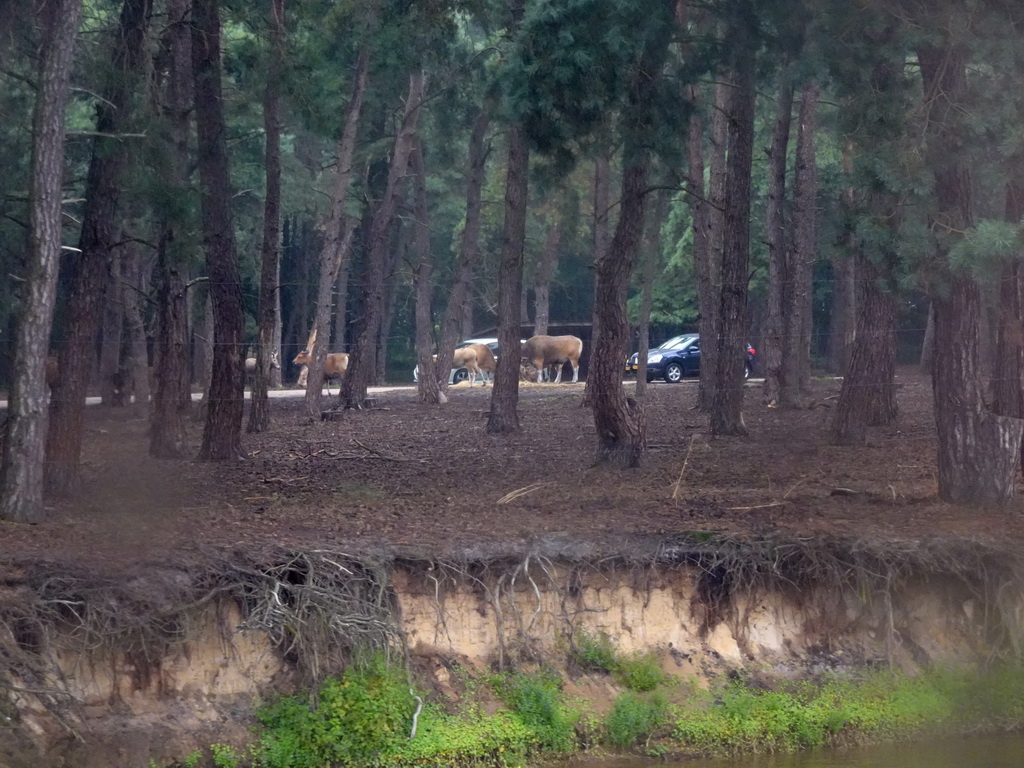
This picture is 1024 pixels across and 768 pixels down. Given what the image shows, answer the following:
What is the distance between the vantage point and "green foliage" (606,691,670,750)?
8.53 m

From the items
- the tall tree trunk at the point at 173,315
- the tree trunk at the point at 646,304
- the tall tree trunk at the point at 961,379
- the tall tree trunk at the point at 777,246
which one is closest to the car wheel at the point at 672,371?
the tree trunk at the point at 646,304

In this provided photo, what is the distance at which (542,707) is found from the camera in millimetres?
8484

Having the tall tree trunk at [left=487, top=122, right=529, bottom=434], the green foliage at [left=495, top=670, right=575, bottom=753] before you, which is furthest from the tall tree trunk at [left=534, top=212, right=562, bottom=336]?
the green foliage at [left=495, top=670, right=575, bottom=753]

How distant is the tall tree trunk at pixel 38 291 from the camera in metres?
9.08

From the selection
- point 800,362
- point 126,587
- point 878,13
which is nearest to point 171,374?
point 126,587

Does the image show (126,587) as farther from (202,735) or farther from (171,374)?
(171,374)

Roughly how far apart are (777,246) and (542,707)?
12837 mm

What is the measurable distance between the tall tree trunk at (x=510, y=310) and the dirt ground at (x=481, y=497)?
1.41 ft

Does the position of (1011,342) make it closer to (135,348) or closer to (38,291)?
(38,291)

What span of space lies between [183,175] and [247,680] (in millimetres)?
8076

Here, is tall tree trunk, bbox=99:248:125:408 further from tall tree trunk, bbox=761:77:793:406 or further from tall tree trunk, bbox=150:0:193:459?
tall tree trunk, bbox=761:77:793:406

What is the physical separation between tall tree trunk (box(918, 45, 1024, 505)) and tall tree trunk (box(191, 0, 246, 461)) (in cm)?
806

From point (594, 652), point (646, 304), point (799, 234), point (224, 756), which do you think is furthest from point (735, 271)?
point (224, 756)

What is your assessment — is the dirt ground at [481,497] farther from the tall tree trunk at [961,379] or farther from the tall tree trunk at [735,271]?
the tall tree trunk at [735,271]
